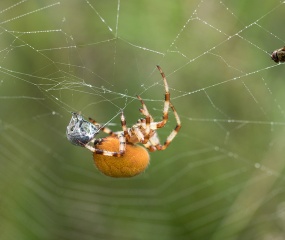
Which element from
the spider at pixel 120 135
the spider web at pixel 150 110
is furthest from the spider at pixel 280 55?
the spider web at pixel 150 110

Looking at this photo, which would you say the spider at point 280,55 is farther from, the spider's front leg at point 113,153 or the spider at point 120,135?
the spider's front leg at point 113,153

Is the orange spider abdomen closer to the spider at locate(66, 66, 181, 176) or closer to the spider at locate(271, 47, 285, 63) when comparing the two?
the spider at locate(66, 66, 181, 176)

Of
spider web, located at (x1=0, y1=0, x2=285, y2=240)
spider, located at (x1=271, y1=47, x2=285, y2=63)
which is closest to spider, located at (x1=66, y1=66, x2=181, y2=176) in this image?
spider web, located at (x1=0, y1=0, x2=285, y2=240)

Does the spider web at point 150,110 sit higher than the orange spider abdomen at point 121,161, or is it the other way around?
the spider web at point 150,110

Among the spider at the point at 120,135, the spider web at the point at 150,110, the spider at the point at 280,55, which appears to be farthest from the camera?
the spider web at the point at 150,110

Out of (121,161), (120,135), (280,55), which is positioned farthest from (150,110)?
(280,55)

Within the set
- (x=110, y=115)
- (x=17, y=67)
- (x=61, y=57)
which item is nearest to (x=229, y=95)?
(x=110, y=115)
